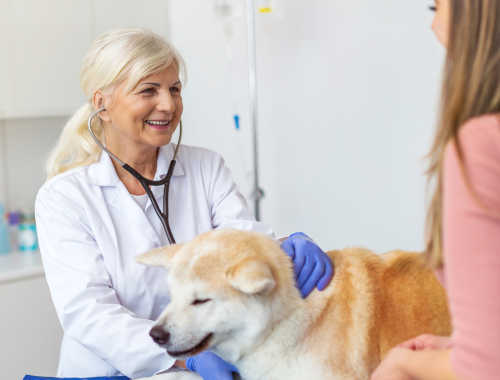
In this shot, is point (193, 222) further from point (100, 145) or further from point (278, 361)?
point (278, 361)

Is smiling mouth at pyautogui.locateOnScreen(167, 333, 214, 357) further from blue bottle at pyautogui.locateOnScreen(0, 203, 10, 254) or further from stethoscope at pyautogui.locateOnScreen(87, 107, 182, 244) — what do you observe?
blue bottle at pyautogui.locateOnScreen(0, 203, 10, 254)

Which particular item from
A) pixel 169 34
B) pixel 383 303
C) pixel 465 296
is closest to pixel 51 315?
pixel 169 34

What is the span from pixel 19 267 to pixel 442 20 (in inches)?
85.4

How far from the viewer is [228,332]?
41.1 inches

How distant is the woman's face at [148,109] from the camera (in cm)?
155

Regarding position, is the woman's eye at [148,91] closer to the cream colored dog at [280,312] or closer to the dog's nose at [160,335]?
the cream colored dog at [280,312]

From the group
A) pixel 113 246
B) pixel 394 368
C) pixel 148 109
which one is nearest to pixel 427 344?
pixel 394 368

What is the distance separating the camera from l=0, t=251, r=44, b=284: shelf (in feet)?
7.98

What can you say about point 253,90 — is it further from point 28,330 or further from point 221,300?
point 221,300

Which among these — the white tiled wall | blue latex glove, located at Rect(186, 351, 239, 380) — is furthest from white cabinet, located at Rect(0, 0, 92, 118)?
blue latex glove, located at Rect(186, 351, 239, 380)

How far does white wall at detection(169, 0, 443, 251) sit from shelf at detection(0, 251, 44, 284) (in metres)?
1.10

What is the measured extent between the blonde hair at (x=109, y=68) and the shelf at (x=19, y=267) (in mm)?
907

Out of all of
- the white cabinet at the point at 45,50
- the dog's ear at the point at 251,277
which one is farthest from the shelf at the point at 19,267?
the dog's ear at the point at 251,277

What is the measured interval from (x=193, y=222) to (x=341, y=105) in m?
1.38
